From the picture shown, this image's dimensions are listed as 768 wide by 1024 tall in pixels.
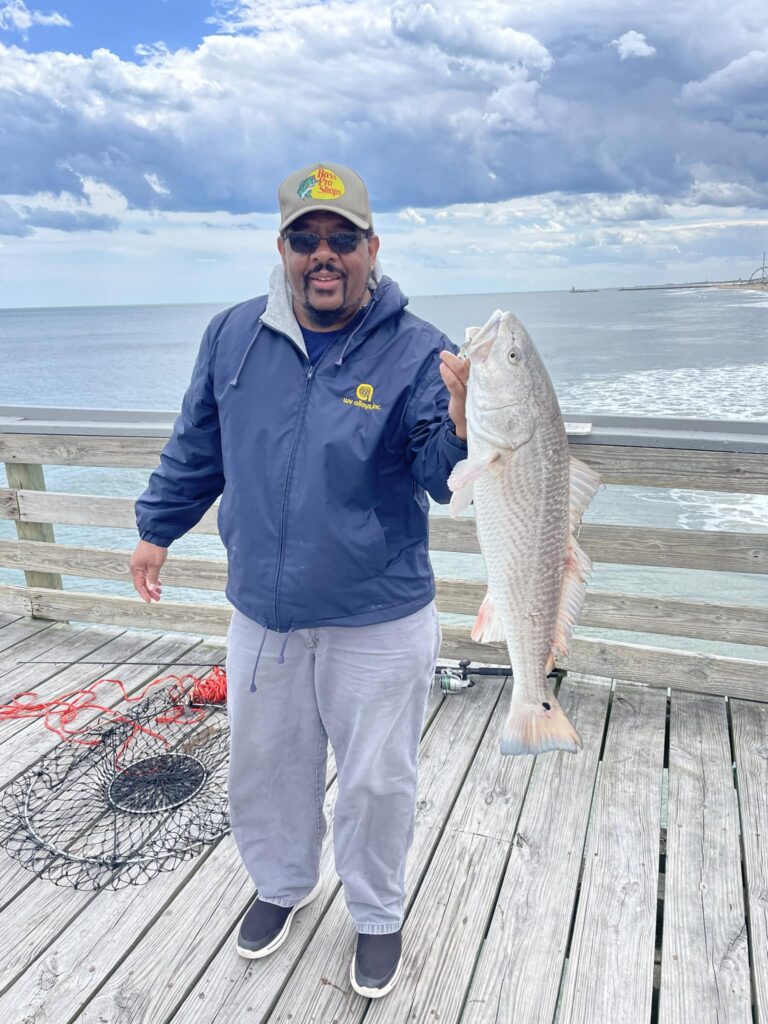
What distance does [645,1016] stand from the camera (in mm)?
2271

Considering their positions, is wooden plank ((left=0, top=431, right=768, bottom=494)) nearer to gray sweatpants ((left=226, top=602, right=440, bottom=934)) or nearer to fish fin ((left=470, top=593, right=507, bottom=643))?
gray sweatpants ((left=226, top=602, right=440, bottom=934))

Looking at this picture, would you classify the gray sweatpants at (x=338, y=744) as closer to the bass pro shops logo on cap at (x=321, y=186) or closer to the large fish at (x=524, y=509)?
the large fish at (x=524, y=509)

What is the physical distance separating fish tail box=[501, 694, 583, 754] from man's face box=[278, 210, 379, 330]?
1.21 m

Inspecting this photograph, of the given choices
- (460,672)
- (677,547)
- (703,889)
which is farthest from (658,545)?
(703,889)

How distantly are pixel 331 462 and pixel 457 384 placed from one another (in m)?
0.46

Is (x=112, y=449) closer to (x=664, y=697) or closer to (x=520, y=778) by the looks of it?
(x=520, y=778)

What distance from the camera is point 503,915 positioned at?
2.67 meters

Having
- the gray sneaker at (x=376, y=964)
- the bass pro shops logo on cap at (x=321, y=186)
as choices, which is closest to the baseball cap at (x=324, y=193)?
the bass pro shops logo on cap at (x=321, y=186)

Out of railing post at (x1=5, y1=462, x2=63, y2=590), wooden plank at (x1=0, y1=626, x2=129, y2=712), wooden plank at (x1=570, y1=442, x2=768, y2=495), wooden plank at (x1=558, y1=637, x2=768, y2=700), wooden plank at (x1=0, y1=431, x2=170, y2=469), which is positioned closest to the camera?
wooden plank at (x1=570, y1=442, x2=768, y2=495)

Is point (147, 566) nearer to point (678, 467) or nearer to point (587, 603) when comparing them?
point (587, 603)

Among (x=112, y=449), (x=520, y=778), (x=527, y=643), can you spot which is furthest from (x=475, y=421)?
(x=112, y=449)

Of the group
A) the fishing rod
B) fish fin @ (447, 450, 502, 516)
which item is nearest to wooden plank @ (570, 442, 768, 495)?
the fishing rod

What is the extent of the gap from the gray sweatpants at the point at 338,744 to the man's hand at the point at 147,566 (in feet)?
1.64

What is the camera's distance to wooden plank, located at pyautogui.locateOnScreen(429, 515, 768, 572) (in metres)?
3.75
